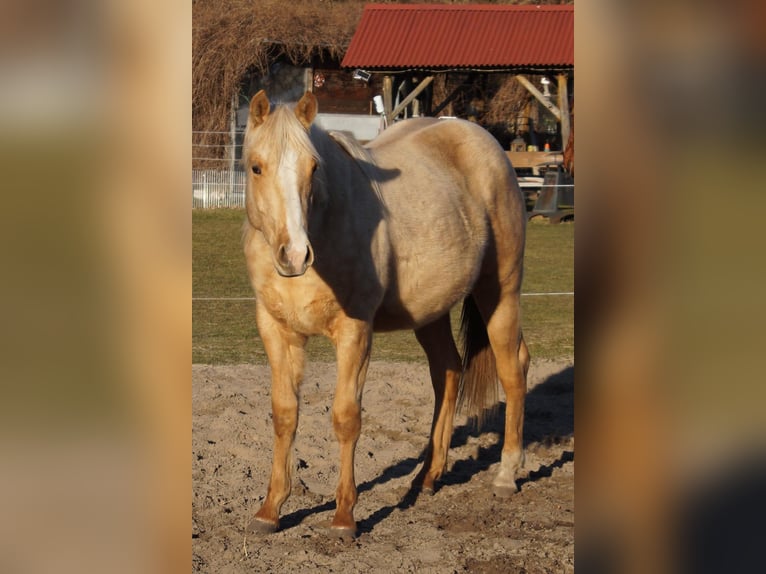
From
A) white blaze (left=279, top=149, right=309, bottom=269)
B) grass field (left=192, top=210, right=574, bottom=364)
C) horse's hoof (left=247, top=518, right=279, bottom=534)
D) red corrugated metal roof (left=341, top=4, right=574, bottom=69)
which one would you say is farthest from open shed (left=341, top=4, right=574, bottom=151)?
white blaze (left=279, top=149, right=309, bottom=269)


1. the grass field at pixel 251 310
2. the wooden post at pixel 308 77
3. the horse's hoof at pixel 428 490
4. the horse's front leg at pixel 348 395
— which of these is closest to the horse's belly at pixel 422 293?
the horse's front leg at pixel 348 395

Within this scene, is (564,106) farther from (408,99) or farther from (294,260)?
(294,260)

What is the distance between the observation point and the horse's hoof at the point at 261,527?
417 cm

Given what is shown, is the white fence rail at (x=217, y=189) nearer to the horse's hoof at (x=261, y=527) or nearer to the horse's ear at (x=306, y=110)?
the horse's hoof at (x=261, y=527)

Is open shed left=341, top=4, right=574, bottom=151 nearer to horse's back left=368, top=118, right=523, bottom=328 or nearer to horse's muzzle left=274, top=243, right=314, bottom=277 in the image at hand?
horse's back left=368, top=118, right=523, bottom=328

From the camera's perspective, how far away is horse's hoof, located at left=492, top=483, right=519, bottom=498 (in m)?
4.89

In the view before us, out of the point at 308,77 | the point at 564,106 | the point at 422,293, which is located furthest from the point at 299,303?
the point at 308,77

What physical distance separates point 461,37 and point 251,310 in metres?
12.9

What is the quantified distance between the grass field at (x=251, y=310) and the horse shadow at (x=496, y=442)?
1.17 metres

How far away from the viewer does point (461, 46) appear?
21.0 m

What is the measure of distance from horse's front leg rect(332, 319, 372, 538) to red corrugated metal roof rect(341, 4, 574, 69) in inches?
670
